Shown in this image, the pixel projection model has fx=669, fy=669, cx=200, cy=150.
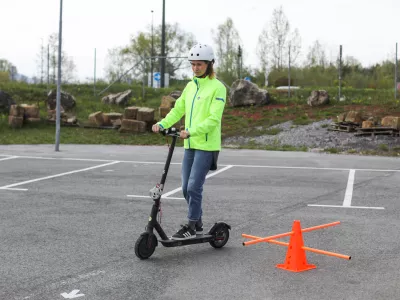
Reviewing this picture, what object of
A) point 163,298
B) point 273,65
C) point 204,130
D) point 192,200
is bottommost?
point 163,298

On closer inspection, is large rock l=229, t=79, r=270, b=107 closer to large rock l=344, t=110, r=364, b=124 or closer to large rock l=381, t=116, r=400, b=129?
large rock l=344, t=110, r=364, b=124

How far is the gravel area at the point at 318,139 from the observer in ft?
66.9

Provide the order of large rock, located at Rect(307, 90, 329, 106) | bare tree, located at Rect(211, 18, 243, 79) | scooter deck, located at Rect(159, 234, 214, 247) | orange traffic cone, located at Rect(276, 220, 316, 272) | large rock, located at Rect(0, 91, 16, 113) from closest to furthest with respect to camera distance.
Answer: orange traffic cone, located at Rect(276, 220, 316, 272) → scooter deck, located at Rect(159, 234, 214, 247) → large rock, located at Rect(0, 91, 16, 113) → large rock, located at Rect(307, 90, 329, 106) → bare tree, located at Rect(211, 18, 243, 79)

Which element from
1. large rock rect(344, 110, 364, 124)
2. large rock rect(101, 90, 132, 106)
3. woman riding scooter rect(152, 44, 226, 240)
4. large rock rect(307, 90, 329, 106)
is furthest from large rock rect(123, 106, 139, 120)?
woman riding scooter rect(152, 44, 226, 240)

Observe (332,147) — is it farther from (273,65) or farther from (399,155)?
(273,65)

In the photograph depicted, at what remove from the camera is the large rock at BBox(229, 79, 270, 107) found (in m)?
29.5

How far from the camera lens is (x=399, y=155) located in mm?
18922

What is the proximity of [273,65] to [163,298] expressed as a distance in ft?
148

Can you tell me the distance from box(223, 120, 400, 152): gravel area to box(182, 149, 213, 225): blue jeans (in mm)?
14008

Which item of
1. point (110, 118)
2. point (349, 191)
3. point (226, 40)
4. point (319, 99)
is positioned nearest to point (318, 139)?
point (319, 99)

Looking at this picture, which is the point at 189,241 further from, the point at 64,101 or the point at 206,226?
the point at 64,101

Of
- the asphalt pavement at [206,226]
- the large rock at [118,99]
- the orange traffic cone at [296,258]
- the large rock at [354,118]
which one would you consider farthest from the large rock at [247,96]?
the orange traffic cone at [296,258]

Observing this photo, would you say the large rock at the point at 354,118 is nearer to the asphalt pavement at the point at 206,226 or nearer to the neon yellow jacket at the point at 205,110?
the asphalt pavement at the point at 206,226

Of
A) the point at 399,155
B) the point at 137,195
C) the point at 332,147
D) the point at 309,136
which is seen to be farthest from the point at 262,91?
the point at 137,195
